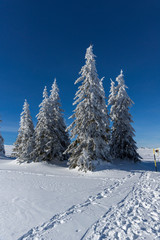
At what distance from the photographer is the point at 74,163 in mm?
14055

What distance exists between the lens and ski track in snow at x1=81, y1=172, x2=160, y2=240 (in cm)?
334

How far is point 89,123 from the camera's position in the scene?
570 inches

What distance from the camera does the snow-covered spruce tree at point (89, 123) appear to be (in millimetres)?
13902

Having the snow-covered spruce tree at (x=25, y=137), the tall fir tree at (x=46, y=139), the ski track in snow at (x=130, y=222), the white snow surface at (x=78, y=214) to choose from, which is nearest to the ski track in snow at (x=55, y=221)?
the white snow surface at (x=78, y=214)

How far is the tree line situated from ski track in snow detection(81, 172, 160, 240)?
7.59 m

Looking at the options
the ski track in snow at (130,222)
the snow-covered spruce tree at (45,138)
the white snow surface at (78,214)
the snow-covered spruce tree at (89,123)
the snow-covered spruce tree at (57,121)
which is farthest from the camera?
the snow-covered spruce tree at (57,121)

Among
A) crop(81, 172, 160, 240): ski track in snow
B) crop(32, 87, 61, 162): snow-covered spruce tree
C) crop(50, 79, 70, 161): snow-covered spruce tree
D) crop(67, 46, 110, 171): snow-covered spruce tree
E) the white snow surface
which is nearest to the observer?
crop(81, 172, 160, 240): ski track in snow

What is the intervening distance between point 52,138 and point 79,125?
5.24 m

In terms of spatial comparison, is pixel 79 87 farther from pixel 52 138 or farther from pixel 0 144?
pixel 0 144

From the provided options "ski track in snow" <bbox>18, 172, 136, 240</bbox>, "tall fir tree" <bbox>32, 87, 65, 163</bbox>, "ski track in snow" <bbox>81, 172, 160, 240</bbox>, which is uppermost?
"tall fir tree" <bbox>32, 87, 65, 163</bbox>

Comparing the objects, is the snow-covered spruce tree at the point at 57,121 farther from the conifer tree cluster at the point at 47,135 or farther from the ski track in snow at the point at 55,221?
the ski track in snow at the point at 55,221

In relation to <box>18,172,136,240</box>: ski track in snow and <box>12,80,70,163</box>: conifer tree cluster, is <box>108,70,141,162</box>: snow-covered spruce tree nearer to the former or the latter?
<box>12,80,70,163</box>: conifer tree cluster

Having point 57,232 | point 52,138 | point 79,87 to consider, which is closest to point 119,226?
point 57,232

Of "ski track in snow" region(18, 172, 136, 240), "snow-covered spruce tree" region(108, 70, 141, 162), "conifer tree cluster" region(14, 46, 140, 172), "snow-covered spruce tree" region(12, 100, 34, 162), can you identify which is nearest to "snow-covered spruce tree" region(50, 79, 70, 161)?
"conifer tree cluster" region(14, 46, 140, 172)
